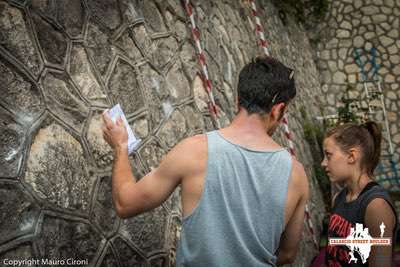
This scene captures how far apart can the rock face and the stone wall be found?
7.10m

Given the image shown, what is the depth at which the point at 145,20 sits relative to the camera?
11.3ft

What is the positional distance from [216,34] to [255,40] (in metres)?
1.51

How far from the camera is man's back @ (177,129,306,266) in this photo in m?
1.72

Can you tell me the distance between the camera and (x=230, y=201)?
1.72 metres

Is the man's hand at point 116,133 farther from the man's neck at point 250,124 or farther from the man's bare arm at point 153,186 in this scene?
the man's neck at point 250,124

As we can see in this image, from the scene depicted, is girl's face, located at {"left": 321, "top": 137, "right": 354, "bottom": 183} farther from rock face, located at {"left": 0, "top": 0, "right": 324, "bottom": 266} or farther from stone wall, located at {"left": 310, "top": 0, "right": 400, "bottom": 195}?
stone wall, located at {"left": 310, "top": 0, "right": 400, "bottom": 195}

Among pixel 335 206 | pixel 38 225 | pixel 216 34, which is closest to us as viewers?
pixel 38 225

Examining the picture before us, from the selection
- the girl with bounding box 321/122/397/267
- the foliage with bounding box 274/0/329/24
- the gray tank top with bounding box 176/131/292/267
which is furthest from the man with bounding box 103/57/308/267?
the foliage with bounding box 274/0/329/24

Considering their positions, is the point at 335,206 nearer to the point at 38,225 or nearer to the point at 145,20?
the point at 38,225

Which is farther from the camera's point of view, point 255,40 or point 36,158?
point 255,40

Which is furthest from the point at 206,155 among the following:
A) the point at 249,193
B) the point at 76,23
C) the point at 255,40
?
the point at 255,40

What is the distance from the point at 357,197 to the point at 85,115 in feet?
5.01

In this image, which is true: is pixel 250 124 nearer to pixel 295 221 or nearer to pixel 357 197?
pixel 295 221

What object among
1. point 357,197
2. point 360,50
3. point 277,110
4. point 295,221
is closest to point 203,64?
point 357,197
